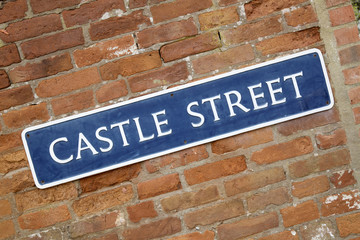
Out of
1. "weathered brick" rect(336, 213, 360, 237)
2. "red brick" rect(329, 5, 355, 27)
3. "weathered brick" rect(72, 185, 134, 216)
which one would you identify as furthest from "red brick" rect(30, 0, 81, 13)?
"weathered brick" rect(336, 213, 360, 237)

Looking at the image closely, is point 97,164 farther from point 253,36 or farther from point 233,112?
point 253,36

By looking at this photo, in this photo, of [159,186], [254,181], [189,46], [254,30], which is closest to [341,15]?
[254,30]

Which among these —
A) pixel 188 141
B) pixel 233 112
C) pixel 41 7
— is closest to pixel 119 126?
pixel 188 141

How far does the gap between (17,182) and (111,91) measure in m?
0.50

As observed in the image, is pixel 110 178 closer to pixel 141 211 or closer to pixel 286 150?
pixel 141 211

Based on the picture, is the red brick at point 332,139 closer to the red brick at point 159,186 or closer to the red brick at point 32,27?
the red brick at point 159,186

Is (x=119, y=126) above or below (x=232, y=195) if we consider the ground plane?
above

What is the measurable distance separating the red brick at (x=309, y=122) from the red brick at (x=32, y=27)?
93cm

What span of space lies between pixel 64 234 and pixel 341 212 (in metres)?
1.06

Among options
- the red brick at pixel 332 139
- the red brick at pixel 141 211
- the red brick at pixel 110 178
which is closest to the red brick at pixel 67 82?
the red brick at pixel 110 178

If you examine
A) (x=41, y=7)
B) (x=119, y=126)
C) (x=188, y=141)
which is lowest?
(x=188, y=141)

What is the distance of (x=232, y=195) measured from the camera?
1.35 metres

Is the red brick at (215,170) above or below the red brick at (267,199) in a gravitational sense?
above

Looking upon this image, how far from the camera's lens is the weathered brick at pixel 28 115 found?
134cm
